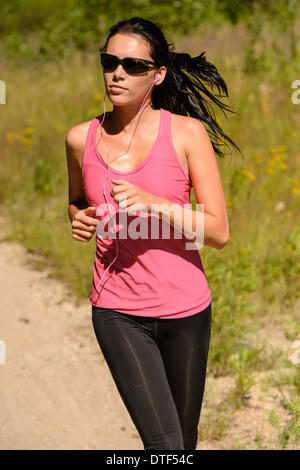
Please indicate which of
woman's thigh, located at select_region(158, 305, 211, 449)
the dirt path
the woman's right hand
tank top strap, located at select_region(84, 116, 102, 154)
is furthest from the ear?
the dirt path

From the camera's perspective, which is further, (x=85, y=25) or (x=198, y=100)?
(x=85, y=25)

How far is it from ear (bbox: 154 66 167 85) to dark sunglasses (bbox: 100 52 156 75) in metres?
0.10

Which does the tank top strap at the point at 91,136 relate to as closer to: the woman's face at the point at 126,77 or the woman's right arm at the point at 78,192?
the woman's right arm at the point at 78,192

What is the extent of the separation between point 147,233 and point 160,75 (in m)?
0.60

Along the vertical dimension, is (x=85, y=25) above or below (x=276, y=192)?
above

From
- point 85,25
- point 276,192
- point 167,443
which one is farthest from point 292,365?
point 85,25

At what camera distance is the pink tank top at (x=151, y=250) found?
2.21 meters

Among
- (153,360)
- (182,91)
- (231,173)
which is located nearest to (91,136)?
(182,91)

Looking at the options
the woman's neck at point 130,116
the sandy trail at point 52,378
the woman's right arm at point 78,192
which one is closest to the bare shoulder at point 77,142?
the woman's right arm at point 78,192

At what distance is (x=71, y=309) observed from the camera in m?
5.07

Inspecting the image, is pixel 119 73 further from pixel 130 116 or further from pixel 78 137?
pixel 78 137

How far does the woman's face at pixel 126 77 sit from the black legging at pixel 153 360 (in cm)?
73

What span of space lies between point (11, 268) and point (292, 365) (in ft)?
9.34
